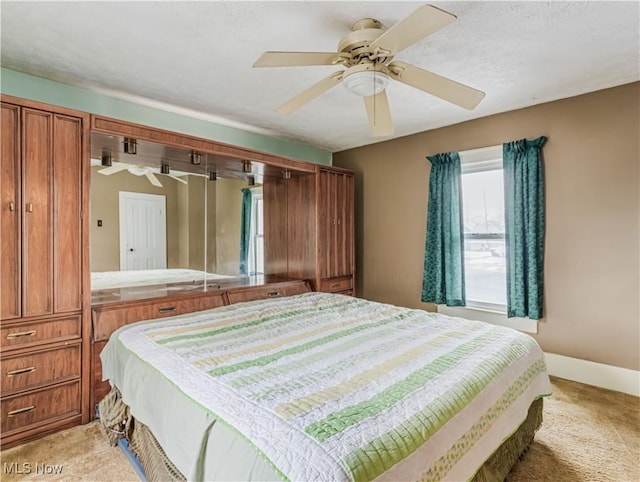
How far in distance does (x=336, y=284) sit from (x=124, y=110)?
9.37 feet

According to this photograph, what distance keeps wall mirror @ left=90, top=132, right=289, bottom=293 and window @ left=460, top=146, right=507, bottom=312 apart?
7.13ft

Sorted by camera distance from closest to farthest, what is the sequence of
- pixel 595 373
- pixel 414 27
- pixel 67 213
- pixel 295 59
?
pixel 414 27, pixel 295 59, pixel 67 213, pixel 595 373

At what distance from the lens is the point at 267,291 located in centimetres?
361

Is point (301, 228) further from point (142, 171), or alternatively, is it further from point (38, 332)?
point (38, 332)

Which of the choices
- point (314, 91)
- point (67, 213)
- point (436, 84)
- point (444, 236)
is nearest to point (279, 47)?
point (314, 91)

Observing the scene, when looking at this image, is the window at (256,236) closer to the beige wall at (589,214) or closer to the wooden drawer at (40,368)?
the wooden drawer at (40,368)

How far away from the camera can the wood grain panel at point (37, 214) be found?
2.16 metres

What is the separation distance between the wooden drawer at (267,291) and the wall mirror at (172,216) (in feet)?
1.47

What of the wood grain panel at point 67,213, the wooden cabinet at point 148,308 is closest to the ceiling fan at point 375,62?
the wood grain panel at point 67,213

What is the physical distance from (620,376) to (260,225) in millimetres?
3786

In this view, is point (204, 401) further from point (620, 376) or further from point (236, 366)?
point (620, 376)

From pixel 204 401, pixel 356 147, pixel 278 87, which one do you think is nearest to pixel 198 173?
pixel 278 87

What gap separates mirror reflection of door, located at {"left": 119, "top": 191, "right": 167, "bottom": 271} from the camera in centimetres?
309

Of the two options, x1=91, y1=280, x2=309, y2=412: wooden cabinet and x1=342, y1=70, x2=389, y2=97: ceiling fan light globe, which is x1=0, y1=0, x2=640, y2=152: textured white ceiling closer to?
x1=342, y1=70, x2=389, y2=97: ceiling fan light globe
